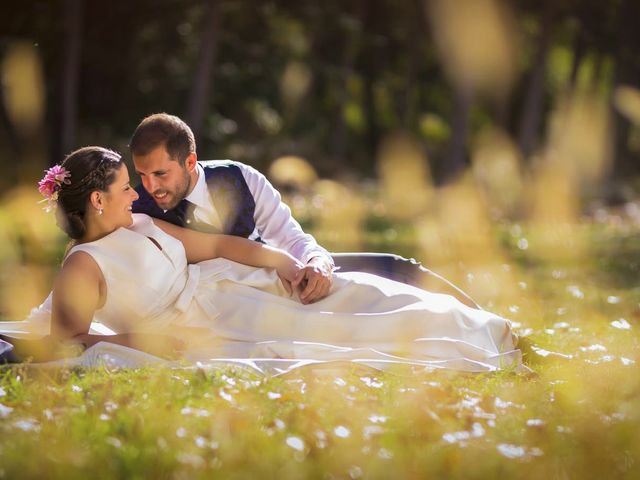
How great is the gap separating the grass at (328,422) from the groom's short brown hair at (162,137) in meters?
1.43

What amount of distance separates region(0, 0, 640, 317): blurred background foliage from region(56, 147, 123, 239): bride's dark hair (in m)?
5.31

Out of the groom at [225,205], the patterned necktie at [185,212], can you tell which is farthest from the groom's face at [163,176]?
the patterned necktie at [185,212]

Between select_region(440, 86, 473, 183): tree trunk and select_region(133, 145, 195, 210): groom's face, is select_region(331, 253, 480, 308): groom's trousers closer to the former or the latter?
select_region(133, 145, 195, 210): groom's face

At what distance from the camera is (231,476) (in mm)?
4148

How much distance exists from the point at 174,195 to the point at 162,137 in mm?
454

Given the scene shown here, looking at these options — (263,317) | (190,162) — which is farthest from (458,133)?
(263,317)

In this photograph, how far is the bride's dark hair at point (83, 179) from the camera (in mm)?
6098


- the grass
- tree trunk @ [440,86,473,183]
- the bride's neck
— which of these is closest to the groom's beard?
the bride's neck

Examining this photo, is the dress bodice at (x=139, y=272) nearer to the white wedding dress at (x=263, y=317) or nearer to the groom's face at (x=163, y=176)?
the white wedding dress at (x=263, y=317)

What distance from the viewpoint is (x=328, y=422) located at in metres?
4.95

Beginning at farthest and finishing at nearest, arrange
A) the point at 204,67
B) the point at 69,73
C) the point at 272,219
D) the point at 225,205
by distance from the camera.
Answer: the point at 204,67 → the point at 69,73 → the point at 272,219 → the point at 225,205

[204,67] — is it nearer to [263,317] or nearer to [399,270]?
[399,270]

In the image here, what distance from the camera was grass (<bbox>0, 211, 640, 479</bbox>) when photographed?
4.30 metres

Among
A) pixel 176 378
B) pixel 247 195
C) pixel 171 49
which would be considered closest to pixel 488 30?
pixel 171 49
